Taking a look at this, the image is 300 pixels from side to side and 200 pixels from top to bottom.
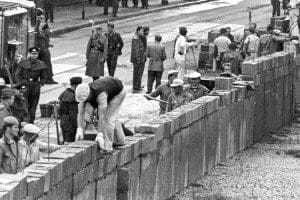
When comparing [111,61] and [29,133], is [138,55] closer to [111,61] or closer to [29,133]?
[111,61]

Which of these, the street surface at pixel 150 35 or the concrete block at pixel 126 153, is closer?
the concrete block at pixel 126 153

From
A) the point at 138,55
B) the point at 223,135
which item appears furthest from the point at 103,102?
the point at 138,55

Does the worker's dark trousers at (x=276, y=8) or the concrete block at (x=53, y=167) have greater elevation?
the concrete block at (x=53, y=167)

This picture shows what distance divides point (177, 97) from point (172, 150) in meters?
2.44

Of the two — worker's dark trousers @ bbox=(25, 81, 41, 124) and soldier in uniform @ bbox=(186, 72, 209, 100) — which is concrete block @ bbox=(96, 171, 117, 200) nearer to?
worker's dark trousers @ bbox=(25, 81, 41, 124)

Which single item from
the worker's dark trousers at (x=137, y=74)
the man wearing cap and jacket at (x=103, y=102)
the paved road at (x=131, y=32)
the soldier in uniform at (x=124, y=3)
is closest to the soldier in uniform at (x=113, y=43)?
the worker's dark trousers at (x=137, y=74)

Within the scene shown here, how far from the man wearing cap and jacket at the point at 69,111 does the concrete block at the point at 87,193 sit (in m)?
1.99

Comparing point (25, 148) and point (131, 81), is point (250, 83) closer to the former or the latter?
point (131, 81)

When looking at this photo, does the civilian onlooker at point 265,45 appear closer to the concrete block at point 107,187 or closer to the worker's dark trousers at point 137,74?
the worker's dark trousers at point 137,74

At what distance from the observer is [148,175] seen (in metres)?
21.2

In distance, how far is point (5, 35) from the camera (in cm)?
3150

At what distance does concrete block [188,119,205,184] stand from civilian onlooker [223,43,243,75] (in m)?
7.04

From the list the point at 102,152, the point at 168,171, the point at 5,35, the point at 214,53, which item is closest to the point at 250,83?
the point at 214,53

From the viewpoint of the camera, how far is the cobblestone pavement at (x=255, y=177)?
2436 cm
